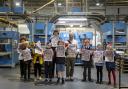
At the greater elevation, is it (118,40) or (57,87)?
(118,40)

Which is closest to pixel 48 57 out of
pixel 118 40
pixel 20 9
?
pixel 118 40

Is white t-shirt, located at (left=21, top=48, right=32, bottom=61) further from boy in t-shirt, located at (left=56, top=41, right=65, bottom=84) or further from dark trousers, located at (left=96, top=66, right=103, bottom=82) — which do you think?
dark trousers, located at (left=96, top=66, right=103, bottom=82)

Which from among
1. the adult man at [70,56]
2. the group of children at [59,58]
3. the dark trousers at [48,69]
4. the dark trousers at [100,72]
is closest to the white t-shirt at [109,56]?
the group of children at [59,58]

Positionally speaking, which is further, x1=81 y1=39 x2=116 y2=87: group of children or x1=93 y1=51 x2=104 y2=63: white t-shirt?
x1=93 y1=51 x2=104 y2=63: white t-shirt

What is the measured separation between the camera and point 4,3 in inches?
950

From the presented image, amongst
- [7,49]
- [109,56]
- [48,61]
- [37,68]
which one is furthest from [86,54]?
[7,49]

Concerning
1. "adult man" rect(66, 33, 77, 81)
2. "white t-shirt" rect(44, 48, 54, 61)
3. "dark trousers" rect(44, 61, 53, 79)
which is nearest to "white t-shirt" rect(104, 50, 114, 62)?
"adult man" rect(66, 33, 77, 81)

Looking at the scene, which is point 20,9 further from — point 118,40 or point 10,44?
point 118,40

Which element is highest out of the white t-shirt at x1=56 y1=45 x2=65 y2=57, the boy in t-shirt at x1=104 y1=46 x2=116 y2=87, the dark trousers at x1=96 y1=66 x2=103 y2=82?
the white t-shirt at x1=56 y1=45 x2=65 y2=57

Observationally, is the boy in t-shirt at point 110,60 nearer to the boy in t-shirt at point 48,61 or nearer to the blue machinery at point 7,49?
the boy in t-shirt at point 48,61

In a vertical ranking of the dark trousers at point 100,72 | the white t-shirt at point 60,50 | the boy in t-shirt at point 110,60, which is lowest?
the dark trousers at point 100,72

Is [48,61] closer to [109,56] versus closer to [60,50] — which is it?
[60,50]

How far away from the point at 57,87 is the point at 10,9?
12571 millimetres

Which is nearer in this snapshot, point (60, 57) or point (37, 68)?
point (60, 57)
